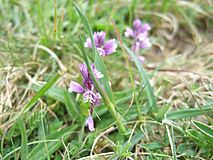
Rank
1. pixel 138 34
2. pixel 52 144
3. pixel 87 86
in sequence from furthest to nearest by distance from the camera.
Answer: pixel 138 34, pixel 52 144, pixel 87 86

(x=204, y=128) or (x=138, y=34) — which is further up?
(x=138, y=34)

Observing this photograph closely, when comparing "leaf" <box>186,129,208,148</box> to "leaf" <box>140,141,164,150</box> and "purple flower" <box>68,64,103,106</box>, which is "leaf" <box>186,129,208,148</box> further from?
"purple flower" <box>68,64,103,106</box>

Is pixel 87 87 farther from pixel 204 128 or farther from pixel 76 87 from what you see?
pixel 204 128

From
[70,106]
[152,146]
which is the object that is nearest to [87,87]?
[70,106]

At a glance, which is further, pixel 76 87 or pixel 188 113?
pixel 188 113

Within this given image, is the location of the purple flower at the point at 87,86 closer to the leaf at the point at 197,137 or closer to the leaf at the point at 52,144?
the leaf at the point at 52,144

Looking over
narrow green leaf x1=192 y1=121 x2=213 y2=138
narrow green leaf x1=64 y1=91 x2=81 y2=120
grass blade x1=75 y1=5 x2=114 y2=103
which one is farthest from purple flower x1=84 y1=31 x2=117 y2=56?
narrow green leaf x1=192 y1=121 x2=213 y2=138

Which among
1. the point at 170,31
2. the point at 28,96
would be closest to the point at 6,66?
the point at 28,96

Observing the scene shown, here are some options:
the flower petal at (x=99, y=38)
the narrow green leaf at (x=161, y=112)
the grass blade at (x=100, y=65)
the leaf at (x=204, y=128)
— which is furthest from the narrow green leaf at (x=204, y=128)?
the flower petal at (x=99, y=38)
